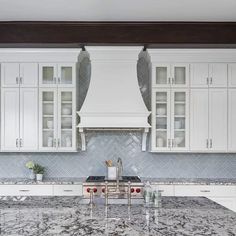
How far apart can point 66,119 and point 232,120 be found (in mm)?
2332

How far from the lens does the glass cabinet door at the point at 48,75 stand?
465 cm

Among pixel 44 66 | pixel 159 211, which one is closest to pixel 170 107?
pixel 44 66

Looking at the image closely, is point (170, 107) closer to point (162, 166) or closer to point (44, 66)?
point (162, 166)

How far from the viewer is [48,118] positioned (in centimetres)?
468

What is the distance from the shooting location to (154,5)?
11.2 feet

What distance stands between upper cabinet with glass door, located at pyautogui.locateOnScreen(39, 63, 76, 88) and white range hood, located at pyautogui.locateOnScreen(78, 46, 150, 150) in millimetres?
301

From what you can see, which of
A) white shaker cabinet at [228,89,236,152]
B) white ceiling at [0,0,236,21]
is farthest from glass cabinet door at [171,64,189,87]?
white ceiling at [0,0,236,21]

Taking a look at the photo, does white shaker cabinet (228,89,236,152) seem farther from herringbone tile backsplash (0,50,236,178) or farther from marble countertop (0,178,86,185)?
marble countertop (0,178,86,185)

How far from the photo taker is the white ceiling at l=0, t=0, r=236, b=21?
11.0 feet

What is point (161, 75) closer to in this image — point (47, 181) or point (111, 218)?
point (47, 181)

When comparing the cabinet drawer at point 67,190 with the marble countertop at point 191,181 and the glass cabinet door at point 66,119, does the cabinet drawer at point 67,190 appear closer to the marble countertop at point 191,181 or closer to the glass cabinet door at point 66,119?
the glass cabinet door at point 66,119

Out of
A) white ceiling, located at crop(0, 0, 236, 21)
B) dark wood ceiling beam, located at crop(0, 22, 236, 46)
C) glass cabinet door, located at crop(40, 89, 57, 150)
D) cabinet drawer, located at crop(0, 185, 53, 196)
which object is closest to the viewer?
white ceiling, located at crop(0, 0, 236, 21)

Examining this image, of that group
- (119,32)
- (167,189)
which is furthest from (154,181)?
(119,32)

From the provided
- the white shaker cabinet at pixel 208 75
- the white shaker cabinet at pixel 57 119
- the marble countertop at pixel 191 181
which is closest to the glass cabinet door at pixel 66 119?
the white shaker cabinet at pixel 57 119
